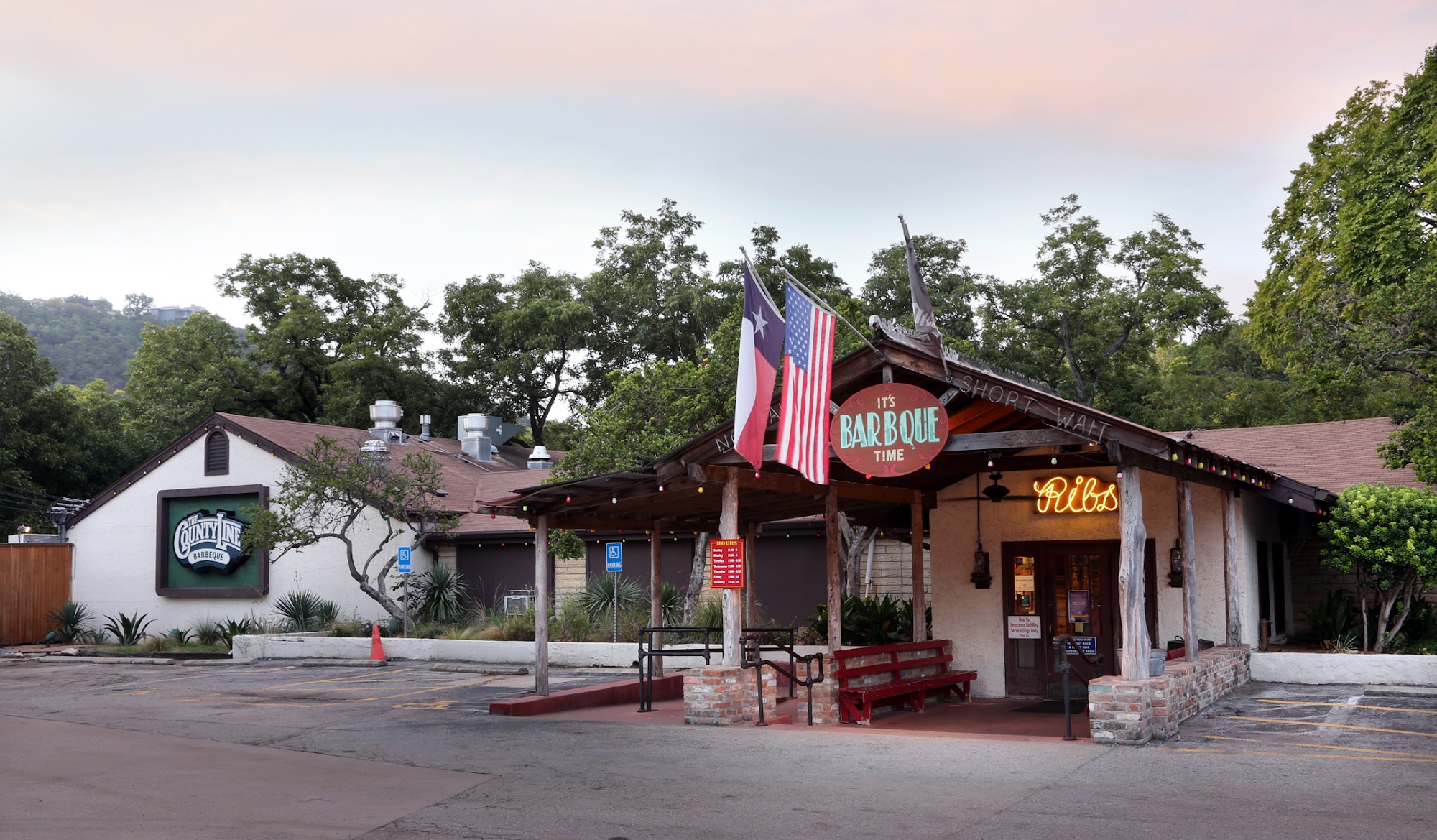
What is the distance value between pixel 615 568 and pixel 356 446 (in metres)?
12.9

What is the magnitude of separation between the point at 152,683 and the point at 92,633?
39.2 ft

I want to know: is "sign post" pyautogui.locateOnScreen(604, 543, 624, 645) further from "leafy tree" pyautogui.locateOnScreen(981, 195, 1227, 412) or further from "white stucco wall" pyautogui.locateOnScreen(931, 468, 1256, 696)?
"leafy tree" pyautogui.locateOnScreen(981, 195, 1227, 412)

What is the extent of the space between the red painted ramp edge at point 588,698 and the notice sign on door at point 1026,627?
4422mm

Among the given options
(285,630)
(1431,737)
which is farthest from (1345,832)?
(285,630)

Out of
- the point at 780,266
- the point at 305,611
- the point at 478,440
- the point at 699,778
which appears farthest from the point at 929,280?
the point at 699,778

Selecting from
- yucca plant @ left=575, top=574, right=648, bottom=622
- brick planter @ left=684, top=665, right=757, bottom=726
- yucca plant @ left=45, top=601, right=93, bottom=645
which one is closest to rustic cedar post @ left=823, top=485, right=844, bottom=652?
brick planter @ left=684, top=665, right=757, bottom=726

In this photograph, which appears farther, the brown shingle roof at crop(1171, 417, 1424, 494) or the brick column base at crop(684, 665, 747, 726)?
the brown shingle roof at crop(1171, 417, 1424, 494)

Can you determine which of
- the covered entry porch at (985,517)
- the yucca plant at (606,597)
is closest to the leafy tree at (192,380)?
the yucca plant at (606,597)

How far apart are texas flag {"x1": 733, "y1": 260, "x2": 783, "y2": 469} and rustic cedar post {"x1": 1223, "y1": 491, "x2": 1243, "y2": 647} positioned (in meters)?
6.62

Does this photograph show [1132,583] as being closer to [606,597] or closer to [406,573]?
[606,597]

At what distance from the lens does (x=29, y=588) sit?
99.0ft

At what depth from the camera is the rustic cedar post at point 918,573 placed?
51.4 feet

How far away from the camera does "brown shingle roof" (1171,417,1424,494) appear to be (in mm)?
19172

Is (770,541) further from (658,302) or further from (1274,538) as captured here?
(658,302)
